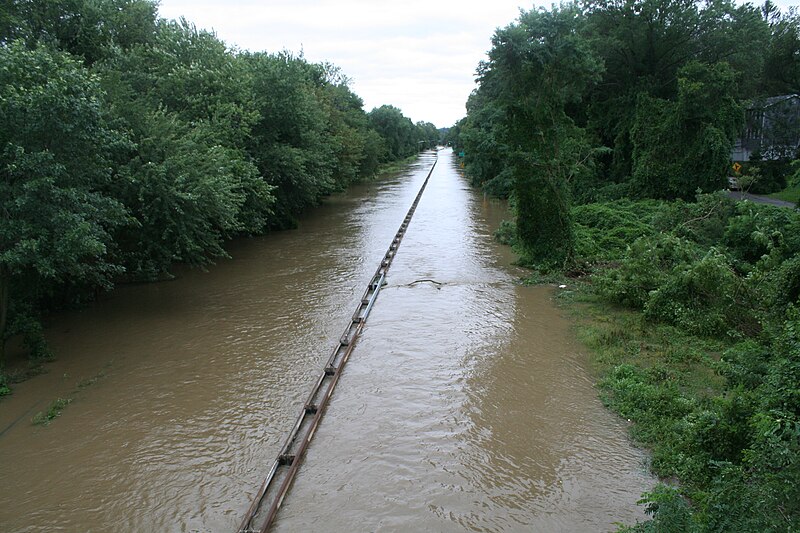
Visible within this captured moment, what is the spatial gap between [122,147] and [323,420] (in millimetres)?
8365

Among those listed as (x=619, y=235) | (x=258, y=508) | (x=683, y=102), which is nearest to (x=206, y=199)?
(x=258, y=508)

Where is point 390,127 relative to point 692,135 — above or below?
above

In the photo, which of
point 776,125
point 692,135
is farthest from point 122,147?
point 776,125

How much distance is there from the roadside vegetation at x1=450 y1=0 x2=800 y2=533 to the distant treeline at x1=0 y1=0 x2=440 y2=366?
925cm

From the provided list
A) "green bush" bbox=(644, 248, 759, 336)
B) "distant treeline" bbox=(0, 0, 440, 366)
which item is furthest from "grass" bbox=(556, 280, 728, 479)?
"distant treeline" bbox=(0, 0, 440, 366)

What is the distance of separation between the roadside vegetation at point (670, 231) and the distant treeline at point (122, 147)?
A: 364 inches

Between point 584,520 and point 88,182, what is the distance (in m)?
11.0

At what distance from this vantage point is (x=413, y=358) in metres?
10.8

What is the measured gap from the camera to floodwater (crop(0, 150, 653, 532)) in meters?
6.41

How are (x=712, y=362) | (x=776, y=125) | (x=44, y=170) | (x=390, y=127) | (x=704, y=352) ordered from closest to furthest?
(x=44, y=170) < (x=712, y=362) < (x=704, y=352) < (x=776, y=125) < (x=390, y=127)

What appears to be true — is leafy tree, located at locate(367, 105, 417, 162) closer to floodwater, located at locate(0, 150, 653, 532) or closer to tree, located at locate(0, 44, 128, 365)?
floodwater, located at locate(0, 150, 653, 532)

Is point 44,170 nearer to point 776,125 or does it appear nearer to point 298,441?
point 298,441

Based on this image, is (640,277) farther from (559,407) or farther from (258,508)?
(258,508)

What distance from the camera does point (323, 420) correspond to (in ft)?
27.8
